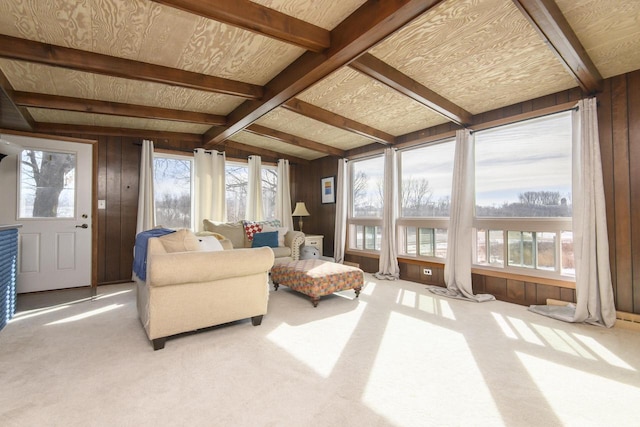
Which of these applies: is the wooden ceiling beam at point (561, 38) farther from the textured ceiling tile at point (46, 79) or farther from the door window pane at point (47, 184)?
the door window pane at point (47, 184)

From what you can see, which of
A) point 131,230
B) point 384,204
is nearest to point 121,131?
point 131,230

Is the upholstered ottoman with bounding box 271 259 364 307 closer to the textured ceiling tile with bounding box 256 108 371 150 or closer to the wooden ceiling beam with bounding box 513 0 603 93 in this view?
the textured ceiling tile with bounding box 256 108 371 150

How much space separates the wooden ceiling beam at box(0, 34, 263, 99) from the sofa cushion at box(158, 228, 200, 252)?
1423mm

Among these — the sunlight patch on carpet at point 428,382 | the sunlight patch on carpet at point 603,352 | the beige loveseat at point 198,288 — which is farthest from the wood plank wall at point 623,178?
the beige loveseat at point 198,288

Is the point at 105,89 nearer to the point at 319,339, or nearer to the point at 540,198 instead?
the point at 319,339

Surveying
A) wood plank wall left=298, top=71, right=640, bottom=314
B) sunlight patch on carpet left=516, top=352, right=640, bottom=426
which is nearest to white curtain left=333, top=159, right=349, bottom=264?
wood plank wall left=298, top=71, right=640, bottom=314

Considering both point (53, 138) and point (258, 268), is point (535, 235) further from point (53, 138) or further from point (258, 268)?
point (53, 138)

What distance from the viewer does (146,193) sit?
4.57m

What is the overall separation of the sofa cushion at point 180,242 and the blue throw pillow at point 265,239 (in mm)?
2193

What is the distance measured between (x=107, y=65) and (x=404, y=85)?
2.63 metres

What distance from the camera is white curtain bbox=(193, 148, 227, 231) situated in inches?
199

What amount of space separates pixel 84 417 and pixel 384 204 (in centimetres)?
429

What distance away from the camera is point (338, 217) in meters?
5.81

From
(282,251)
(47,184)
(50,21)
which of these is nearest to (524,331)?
(282,251)
